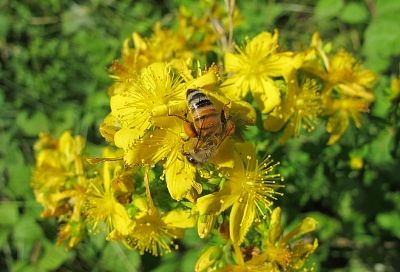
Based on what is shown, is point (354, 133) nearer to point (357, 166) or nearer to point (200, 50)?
point (357, 166)

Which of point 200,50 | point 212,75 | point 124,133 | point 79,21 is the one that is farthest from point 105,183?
point 79,21

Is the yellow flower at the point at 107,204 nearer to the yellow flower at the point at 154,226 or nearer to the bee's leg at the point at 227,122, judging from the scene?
the yellow flower at the point at 154,226

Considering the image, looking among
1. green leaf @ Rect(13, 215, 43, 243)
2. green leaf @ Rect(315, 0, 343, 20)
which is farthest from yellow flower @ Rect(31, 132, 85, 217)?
green leaf @ Rect(315, 0, 343, 20)

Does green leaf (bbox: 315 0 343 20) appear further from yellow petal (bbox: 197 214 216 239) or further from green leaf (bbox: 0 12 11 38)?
green leaf (bbox: 0 12 11 38)

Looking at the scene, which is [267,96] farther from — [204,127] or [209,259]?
[209,259]

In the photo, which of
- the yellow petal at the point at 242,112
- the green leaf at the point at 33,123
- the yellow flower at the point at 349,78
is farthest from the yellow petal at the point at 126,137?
the green leaf at the point at 33,123

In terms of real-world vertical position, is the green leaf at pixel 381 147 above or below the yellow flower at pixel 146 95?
below
